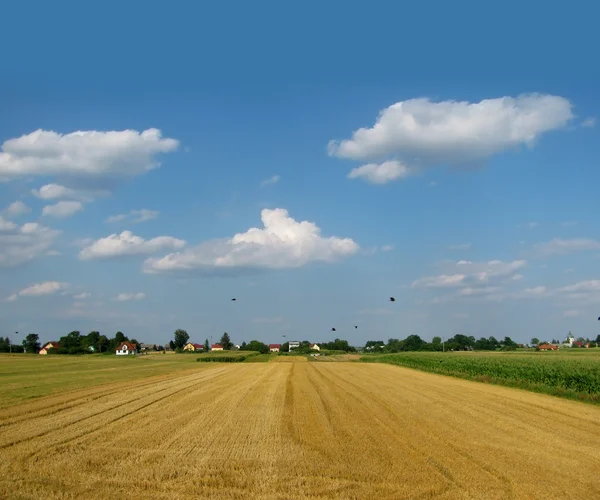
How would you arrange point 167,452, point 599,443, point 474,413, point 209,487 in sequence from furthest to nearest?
point 474,413, point 599,443, point 167,452, point 209,487

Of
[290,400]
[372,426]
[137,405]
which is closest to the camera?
[372,426]

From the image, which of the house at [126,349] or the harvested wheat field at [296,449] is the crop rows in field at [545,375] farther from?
the house at [126,349]

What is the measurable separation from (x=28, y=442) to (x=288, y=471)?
273 inches

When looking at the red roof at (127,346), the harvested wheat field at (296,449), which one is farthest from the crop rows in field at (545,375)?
the red roof at (127,346)

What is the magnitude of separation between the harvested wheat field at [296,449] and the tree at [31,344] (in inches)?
7202

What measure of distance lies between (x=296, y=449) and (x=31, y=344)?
197724 millimetres

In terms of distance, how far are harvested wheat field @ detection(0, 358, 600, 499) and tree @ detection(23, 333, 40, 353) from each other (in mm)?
182933

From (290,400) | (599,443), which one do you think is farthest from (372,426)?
(290,400)

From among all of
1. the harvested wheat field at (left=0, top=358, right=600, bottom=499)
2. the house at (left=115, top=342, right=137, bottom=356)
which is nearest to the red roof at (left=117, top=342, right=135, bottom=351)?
the house at (left=115, top=342, right=137, bottom=356)

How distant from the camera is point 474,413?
20688 mm

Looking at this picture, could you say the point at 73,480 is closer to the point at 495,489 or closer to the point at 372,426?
the point at 495,489

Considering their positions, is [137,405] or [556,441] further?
[137,405]

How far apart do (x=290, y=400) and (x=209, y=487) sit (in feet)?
48.4

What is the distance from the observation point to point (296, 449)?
13.3 metres
